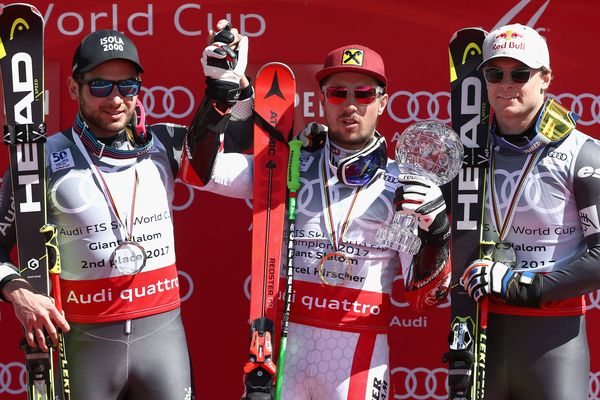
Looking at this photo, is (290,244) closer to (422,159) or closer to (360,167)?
(360,167)

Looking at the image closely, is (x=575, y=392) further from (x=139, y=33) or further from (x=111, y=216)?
(x=139, y=33)

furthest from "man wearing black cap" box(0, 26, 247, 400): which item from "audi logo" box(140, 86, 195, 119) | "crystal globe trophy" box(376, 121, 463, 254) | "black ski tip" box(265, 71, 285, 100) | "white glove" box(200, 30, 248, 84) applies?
"audi logo" box(140, 86, 195, 119)

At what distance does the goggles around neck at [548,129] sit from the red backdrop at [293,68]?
1.07 meters

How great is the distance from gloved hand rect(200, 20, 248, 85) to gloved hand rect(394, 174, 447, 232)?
0.87 meters

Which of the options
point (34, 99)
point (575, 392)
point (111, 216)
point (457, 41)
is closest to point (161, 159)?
point (111, 216)

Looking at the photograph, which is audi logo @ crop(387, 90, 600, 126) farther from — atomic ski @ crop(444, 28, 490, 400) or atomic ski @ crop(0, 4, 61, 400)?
atomic ski @ crop(0, 4, 61, 400)

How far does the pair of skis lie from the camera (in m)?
3.96

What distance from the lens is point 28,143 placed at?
13.3 feet

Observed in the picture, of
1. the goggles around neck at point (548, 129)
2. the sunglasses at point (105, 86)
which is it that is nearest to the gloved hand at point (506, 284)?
the goggles around neck at point (548, 129)

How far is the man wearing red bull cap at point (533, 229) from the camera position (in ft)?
12.9

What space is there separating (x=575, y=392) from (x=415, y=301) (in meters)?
0.81

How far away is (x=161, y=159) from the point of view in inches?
165

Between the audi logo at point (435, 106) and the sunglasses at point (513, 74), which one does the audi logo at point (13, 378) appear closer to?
the audi logo at point (435, 106)

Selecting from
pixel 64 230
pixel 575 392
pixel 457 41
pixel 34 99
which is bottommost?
pixel 575 392
